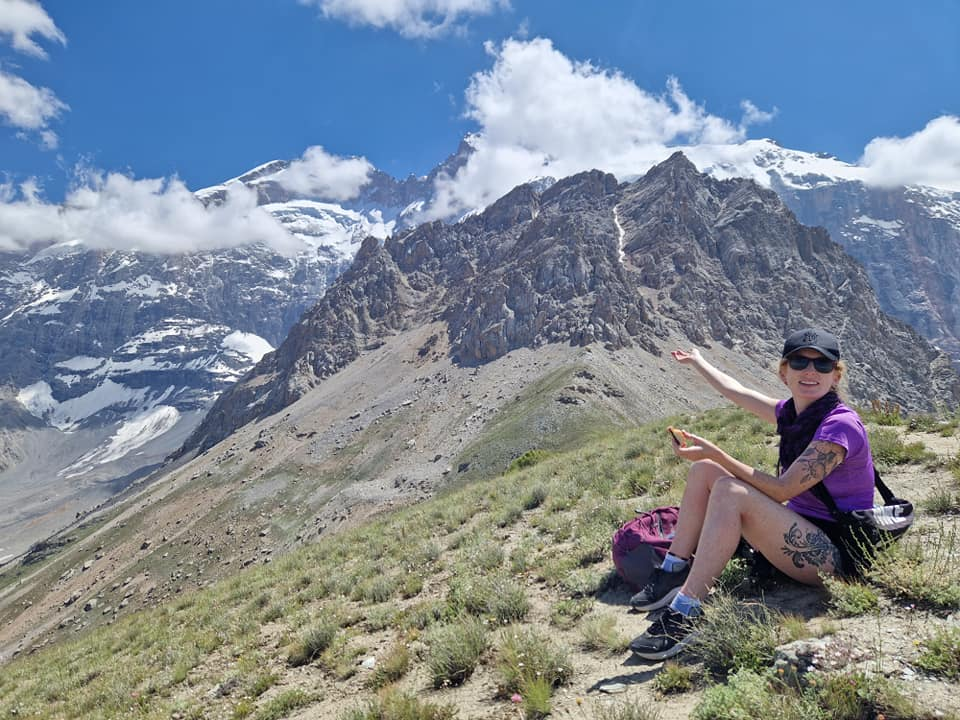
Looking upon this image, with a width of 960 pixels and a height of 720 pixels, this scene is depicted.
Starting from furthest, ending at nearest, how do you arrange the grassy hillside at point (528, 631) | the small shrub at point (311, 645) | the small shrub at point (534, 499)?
the small shrub at point (534, 499) → the small shrub at point (311, 645) → the grassy hillside at point (528, 631)

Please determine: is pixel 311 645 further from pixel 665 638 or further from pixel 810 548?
pixel 810 548

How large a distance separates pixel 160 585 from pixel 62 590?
28.9m

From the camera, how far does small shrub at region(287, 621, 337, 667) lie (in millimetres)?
7309

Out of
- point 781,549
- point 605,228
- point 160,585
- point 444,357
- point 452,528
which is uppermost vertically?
point 605,228

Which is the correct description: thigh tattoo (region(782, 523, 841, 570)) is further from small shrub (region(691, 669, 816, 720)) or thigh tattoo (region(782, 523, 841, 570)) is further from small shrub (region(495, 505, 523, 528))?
small shrub (region(495, 505, 523, 528))

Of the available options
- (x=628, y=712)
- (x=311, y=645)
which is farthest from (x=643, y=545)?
(x=311, y=645)

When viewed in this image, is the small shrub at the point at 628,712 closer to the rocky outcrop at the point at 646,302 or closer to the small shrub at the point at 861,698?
the small shrub at the point at 861,698

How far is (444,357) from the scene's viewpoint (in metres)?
128

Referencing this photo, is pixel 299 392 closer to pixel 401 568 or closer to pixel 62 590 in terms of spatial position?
pixel 62 590

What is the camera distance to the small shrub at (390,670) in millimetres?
5934

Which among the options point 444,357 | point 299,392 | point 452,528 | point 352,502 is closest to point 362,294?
point 299,392

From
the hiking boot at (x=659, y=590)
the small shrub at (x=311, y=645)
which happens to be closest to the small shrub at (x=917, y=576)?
the hiking boot at (x=659, y=590)

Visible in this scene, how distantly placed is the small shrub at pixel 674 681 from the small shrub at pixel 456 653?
1889mm

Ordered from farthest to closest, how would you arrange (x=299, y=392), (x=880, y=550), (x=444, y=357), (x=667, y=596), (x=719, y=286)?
1. (x=719, y=286)
2. (x=299, y=392)
3. (x=444, y=357)
4. (x=667, y=596)
5. (x=880, y=550)
